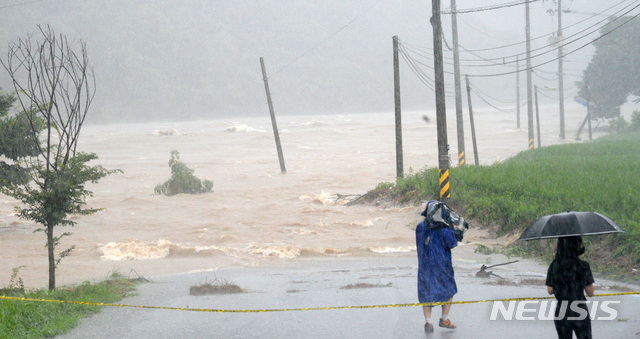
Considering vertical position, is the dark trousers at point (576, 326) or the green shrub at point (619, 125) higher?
the green shrub at point (619, 125)

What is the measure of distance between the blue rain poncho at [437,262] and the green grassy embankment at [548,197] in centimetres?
395

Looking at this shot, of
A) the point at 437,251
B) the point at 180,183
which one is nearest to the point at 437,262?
the point at 437,251

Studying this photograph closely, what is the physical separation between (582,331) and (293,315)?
11.7 ft

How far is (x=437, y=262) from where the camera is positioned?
5.82m

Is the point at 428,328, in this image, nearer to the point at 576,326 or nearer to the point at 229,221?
the point at 576,326

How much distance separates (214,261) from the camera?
12648 mm

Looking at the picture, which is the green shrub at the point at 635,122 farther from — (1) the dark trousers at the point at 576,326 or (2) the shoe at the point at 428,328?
(1) the dark trousers at the point at 576,326

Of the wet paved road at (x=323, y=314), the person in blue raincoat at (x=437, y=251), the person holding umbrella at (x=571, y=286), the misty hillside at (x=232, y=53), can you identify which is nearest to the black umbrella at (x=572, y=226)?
the person holding umbrella at (x=571, y=286)

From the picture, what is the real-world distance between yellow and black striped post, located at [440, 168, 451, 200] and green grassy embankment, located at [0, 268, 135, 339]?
8552mm

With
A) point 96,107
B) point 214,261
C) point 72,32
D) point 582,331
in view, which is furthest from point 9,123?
point 72,32

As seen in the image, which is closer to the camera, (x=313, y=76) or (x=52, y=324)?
(x=52, y=324)

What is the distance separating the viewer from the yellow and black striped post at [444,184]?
14.1 meters

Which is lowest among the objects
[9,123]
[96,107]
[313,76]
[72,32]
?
[9,123]

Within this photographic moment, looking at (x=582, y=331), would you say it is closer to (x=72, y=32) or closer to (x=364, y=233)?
(x=364, y=233)
